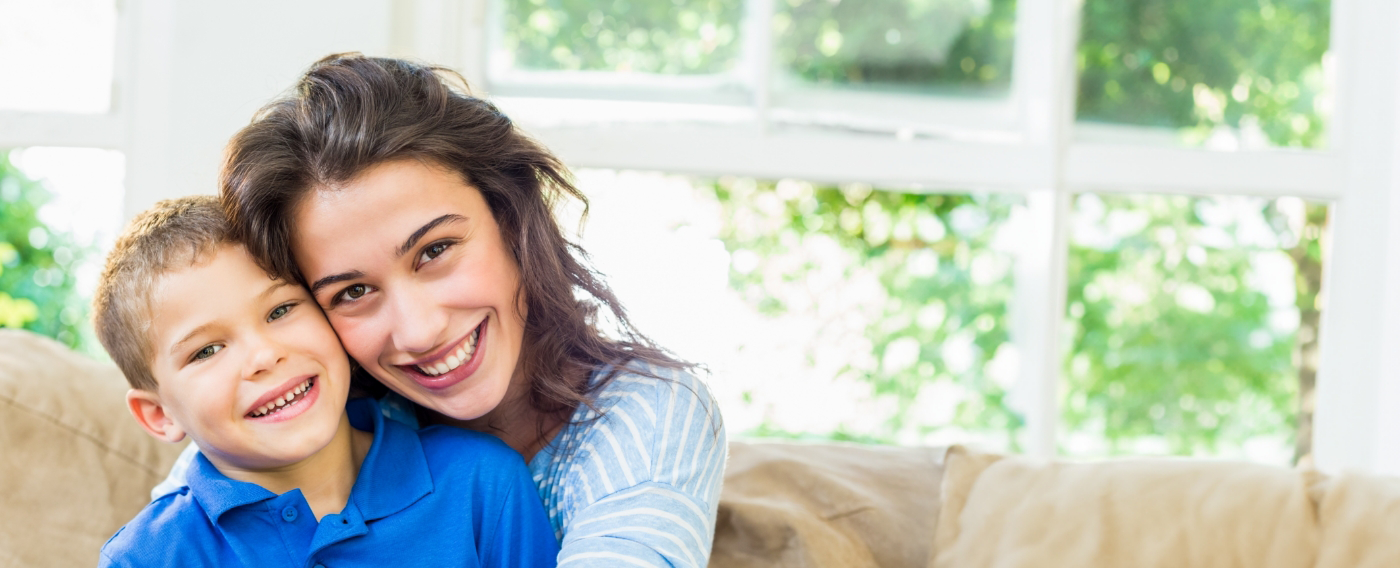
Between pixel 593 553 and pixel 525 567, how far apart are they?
0.42 feet

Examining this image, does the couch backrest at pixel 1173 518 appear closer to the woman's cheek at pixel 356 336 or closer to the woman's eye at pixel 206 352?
the woman's cheek at pixel 356 336

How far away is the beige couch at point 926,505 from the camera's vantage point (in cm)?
122

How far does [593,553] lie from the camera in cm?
100

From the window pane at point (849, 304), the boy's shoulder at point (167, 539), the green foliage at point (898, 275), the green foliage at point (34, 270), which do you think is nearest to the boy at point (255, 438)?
the boy's shoulder at point (167, 539)

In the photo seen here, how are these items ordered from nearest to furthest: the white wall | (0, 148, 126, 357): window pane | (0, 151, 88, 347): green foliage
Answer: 1. the white wall
2. (0, 148, 126, 357): window pane
3. (0, 151, 88, 347): green foliage

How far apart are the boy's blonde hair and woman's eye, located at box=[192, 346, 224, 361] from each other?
0.15 feet

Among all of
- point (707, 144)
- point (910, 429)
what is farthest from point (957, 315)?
point (707, 144)

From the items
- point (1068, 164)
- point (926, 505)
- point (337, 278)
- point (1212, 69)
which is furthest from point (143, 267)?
point (1212, 69)

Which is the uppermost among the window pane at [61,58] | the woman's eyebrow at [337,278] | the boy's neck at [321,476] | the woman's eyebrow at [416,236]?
the window pane at [61,58]

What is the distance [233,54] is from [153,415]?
2.77 feet

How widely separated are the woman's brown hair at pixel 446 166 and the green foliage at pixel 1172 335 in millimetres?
1428

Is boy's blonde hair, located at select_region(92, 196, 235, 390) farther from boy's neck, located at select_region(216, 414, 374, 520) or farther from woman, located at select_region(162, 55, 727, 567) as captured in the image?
boy's neck, located at select_region(216, 414, 374, 520)

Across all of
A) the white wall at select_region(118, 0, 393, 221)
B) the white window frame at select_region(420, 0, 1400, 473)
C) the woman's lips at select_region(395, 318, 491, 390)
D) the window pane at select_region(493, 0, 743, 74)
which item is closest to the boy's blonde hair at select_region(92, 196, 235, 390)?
the woman's lips at select_region(395, 318, 491, 390)

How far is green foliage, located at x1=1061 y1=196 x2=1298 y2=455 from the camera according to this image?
7.39 ft
